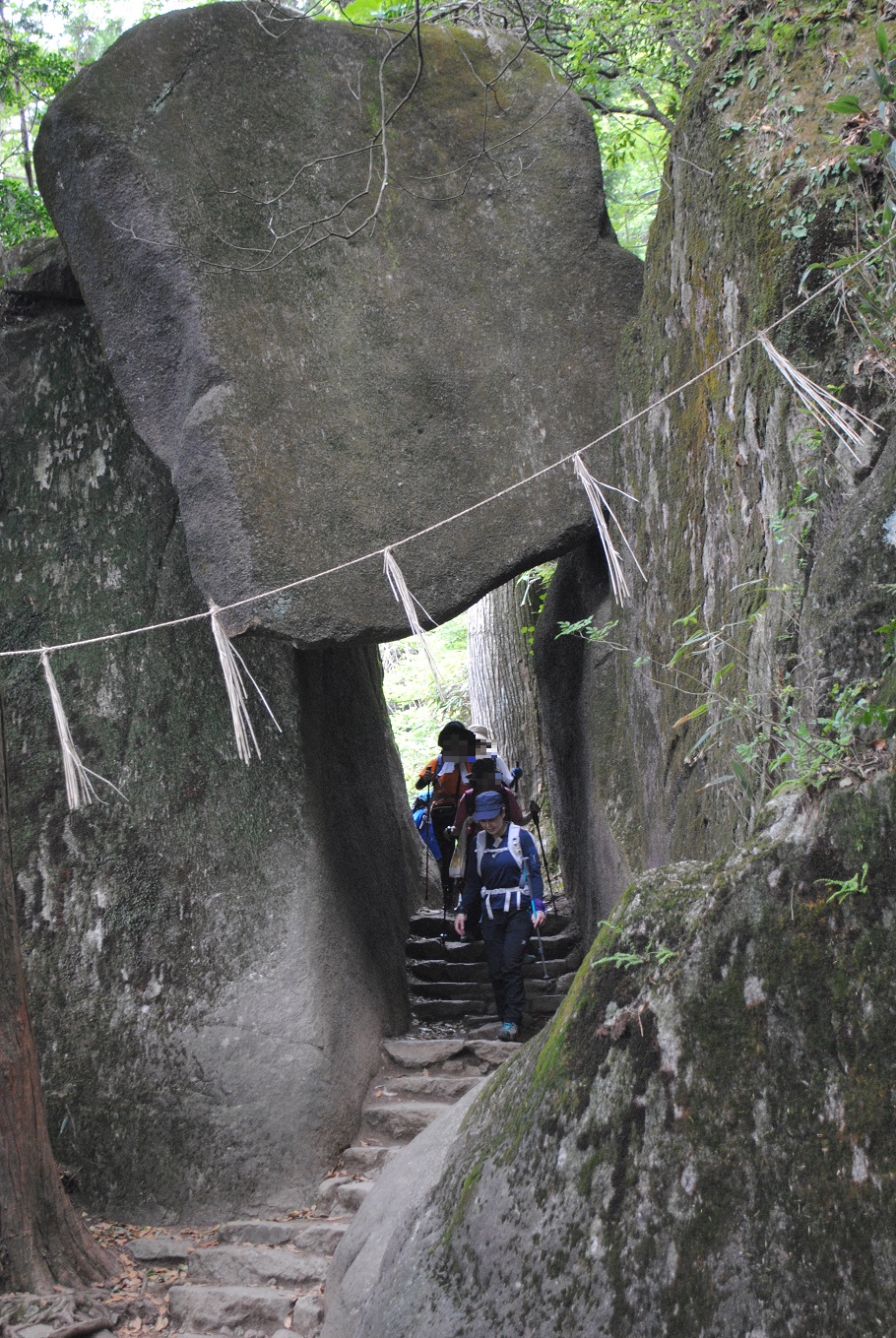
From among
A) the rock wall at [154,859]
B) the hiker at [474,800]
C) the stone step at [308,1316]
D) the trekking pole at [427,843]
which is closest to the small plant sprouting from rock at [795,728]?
the rock wall at [154,859]

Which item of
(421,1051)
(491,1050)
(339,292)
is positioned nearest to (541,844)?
(491,1050)

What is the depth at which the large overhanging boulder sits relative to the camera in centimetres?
562

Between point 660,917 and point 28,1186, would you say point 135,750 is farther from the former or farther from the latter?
point 660,917

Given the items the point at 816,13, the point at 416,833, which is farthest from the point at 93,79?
the point at 416,833

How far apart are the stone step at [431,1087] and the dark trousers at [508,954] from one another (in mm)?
518

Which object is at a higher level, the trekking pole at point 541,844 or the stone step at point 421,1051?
the trekking pole at point 541,844

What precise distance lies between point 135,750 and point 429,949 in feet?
10.4

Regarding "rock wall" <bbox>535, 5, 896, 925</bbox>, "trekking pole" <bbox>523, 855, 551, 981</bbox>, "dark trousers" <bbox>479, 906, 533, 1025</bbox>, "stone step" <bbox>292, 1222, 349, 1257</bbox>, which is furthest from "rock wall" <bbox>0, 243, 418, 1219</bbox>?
"rock wall" <bbox>535, 5, 896, 925</bbox>

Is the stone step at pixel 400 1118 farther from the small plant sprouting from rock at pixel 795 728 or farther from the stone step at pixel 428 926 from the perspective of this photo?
the small plant sprouting from rock at pixel 795 728

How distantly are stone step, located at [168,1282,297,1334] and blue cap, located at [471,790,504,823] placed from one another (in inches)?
111

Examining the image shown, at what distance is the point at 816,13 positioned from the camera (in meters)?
4.37

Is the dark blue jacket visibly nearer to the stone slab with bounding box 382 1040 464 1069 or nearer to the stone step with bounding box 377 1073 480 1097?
the stone slab with bounding box 382 1040 464 1069

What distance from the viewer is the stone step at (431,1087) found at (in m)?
6.34

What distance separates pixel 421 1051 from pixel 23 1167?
2788 millimetres
